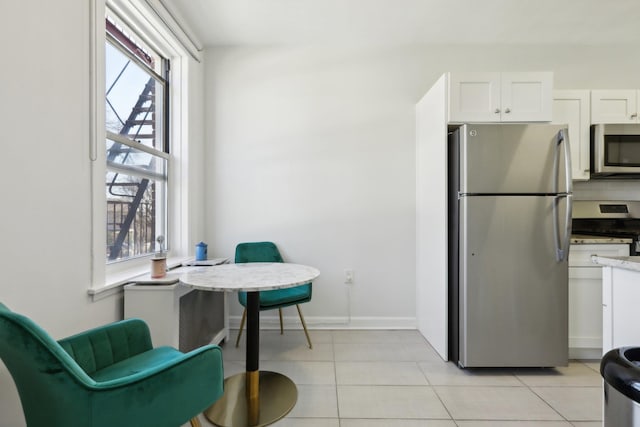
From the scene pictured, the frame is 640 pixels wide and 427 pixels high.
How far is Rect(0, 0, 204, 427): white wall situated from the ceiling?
1.10 m

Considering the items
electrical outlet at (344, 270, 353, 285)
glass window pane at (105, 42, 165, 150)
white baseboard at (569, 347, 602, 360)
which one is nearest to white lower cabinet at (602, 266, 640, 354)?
white baseboard at (569, 347, 602, 360)

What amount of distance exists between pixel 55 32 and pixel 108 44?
0.56 metres

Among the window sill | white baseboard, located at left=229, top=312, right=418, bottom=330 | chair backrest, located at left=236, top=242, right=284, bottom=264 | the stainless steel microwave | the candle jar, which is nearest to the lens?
the window sill

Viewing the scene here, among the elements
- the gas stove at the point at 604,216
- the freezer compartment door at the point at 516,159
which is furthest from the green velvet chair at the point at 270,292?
the gas stove at the point at 604,216

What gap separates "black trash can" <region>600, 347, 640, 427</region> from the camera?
0.85 m

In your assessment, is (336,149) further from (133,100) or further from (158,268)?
(158,268)

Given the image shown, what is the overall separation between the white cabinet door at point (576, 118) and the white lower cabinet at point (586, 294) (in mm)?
674

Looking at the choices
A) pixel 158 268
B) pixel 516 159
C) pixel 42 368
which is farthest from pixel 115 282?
pixel 516 159

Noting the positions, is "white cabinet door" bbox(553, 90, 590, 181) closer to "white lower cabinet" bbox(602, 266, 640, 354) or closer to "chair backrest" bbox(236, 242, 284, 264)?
"white lower cabinet" bbox(602, 266, 640, 354)

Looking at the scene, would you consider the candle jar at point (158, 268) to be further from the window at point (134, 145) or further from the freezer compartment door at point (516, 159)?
the freezer compartment door at point (516, 159)

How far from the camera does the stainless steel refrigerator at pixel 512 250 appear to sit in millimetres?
1958

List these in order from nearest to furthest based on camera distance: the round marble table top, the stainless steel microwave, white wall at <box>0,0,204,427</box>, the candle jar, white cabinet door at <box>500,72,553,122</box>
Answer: white wall at <box>0,0,204,427</box>, the round marble table top, the candle jar, white cabinet door at <box>500,72,553,122</box>, the stainless steel microwave

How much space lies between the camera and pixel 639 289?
113cm

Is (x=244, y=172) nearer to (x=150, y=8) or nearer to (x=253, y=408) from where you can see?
(x=150, y=8)
